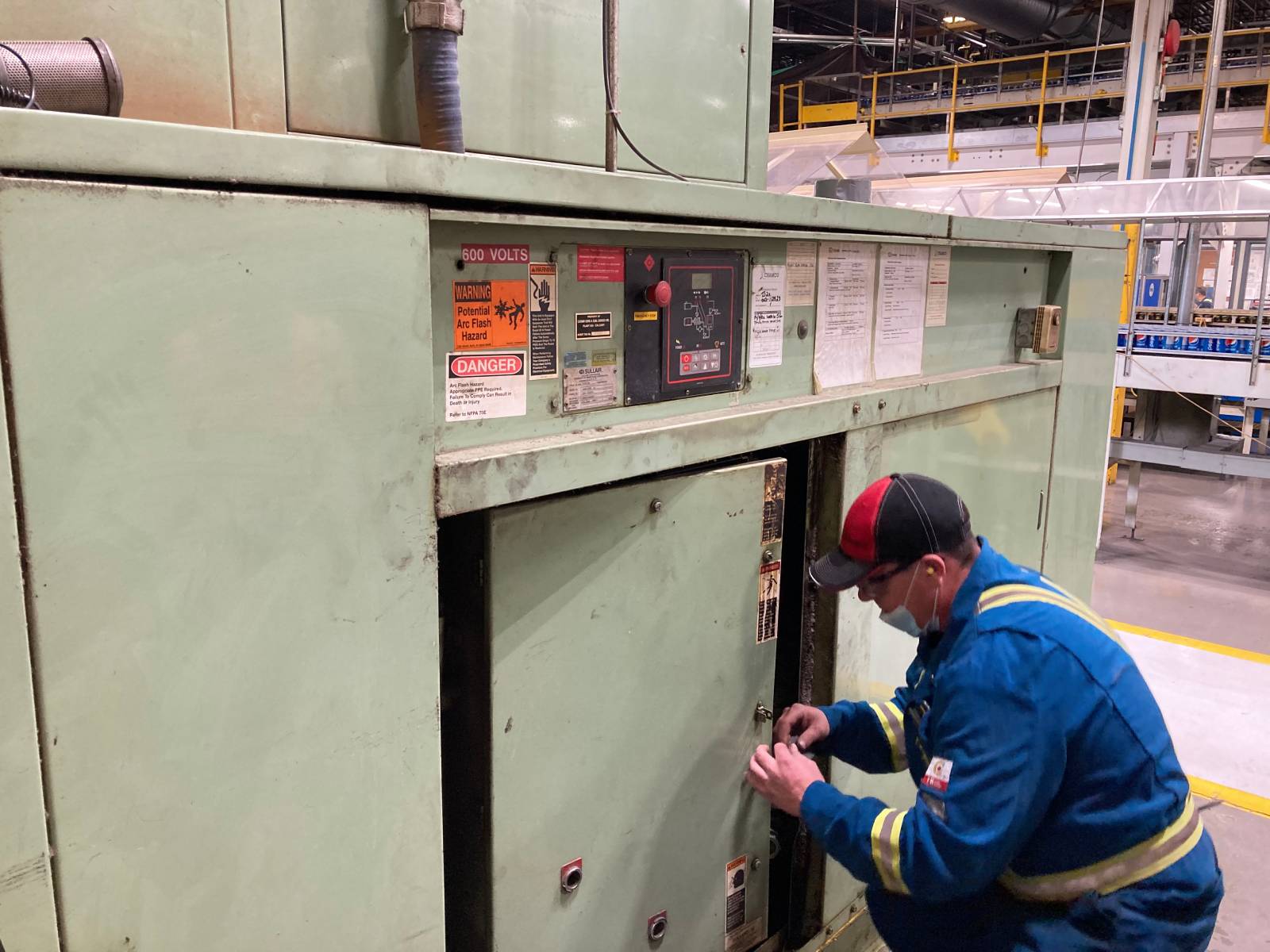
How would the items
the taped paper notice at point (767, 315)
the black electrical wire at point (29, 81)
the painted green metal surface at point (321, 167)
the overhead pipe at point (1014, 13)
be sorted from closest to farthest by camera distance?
the painted green metal surface at point (321, 167), the black electrical wire at point (29, 81), the taped paper notice at point (767, 315), the overhead pipe at point (1014, 13)

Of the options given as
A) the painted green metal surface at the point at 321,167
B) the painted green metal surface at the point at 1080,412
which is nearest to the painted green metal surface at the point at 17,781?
the painted green metal surface at the point at 321,167

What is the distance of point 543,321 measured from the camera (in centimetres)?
114

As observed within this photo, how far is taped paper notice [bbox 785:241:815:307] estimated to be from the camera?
5.05 ft

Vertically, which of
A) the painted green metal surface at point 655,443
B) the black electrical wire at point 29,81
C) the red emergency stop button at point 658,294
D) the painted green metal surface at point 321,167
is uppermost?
the black electrical wire at point 29,81

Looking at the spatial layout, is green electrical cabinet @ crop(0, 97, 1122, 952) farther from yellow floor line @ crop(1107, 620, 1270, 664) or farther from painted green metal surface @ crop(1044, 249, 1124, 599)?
yellow floor line @ crop(1107, 620, 1270, 664)

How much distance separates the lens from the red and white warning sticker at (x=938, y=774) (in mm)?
1268

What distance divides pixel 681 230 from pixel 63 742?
92cm

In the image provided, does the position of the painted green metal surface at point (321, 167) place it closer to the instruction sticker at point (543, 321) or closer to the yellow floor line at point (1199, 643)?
the instruction sticker at point (543, 321)

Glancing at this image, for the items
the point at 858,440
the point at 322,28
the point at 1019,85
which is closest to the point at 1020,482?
the point at 858,440

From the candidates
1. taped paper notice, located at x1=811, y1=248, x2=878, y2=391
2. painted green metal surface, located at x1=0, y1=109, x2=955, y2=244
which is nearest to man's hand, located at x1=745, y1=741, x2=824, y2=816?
taped paper notice, located at x1=811, y1=248, x2=878, y2=391

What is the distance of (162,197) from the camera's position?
73 cm

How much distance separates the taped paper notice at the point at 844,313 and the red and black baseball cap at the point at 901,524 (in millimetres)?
324

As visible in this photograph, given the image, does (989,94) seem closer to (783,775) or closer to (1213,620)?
(1213,620)

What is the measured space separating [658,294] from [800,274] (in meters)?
0.41
